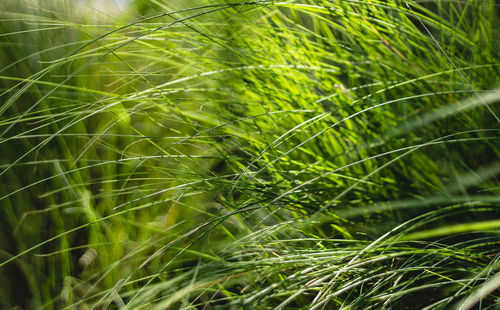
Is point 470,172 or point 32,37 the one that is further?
point 32,37

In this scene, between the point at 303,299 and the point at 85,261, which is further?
the point at 85,261

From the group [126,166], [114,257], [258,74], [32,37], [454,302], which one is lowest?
[454,302]

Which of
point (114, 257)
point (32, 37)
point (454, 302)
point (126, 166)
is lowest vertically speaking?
point (454, 302)

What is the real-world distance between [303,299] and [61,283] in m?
0.44

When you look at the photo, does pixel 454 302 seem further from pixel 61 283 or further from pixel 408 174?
pixel 61 283

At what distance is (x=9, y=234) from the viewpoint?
889mm

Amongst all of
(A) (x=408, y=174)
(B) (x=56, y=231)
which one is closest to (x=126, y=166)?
(B) (x=56, y=231)

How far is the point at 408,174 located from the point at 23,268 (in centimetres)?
75

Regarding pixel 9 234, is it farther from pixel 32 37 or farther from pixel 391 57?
pixel 391 57

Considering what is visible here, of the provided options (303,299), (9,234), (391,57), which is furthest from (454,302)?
(9,234)

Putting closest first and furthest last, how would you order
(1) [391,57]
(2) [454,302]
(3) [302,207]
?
(2) [454,302], (3) [302,207], (1) [391,57]

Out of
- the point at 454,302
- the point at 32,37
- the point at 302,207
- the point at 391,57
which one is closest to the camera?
the point at 454,302

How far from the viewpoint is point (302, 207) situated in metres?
0.82

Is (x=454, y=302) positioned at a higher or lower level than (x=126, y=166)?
lower
